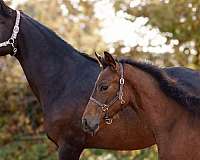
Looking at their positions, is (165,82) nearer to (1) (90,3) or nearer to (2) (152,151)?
(2) (152,151)

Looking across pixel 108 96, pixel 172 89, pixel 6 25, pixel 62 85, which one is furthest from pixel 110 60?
pixel 6 25

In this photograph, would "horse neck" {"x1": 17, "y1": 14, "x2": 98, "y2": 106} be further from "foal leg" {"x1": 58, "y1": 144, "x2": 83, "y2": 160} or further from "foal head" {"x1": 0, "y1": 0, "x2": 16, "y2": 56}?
"foal leg" {"x1": 58, "y1": 144, "x2": 83, "y2": 160}

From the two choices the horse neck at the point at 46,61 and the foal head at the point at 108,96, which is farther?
the horse neck at the point at 46,61

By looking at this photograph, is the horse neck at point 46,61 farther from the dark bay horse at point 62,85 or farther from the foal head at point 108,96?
the foal head at point 108,96

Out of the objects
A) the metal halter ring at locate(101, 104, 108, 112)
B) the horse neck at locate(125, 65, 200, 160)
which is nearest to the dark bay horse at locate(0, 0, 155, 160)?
the horse neck at locate(125, 65, 200, 160)

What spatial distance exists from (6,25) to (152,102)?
75.2 inches

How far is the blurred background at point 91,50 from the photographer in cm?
959

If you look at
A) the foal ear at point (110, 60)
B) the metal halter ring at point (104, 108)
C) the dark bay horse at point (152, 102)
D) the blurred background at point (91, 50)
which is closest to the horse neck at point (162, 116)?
the dark bay horse at point (152, 102)

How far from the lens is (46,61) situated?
6098mm

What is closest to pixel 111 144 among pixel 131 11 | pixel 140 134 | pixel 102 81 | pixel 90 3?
pixel 140 134

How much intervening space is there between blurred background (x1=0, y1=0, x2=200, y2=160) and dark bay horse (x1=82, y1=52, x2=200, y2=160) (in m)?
4.62

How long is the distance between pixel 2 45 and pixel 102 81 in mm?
1544

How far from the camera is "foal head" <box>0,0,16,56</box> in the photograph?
5980 millimetres

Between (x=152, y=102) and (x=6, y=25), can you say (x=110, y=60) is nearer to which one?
(x=152, y=102)
